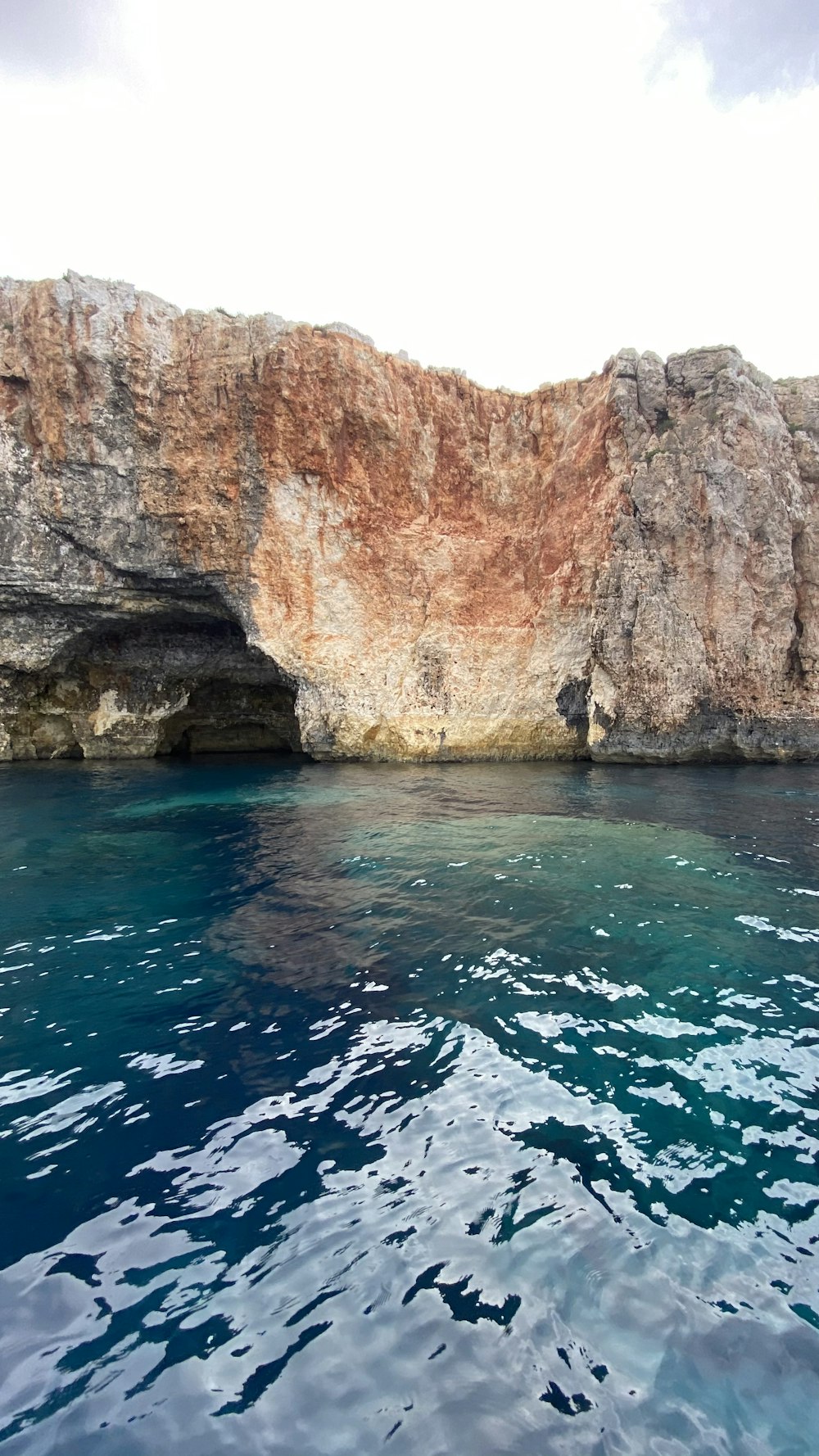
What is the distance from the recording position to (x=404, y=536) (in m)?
24.0

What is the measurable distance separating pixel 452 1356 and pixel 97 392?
24733 mm

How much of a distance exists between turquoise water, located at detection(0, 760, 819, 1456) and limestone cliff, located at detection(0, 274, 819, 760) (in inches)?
598

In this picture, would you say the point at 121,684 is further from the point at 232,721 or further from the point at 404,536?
the point at 404,536

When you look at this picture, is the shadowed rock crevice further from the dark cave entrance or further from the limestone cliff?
the limestone cliff

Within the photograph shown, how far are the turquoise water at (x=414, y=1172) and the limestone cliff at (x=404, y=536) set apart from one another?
49.8 feet

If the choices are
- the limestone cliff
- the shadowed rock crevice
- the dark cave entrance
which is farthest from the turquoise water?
the dark cave entrance

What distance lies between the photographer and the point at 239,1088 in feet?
14.0

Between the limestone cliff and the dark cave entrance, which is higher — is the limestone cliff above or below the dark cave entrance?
above

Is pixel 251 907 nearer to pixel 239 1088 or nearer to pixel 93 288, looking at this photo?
pixel 239 1088

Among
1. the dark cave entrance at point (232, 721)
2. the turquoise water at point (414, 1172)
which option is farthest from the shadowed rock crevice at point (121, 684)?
the turquoise water at point (414, 1172)

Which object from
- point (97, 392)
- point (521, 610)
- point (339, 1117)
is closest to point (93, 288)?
point (97, 392)

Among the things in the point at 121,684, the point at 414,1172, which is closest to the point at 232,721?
the point at 121,684

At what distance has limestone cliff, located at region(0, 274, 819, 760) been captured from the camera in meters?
21.3

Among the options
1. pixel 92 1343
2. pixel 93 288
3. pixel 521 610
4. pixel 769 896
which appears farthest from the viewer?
pixel 521 610
